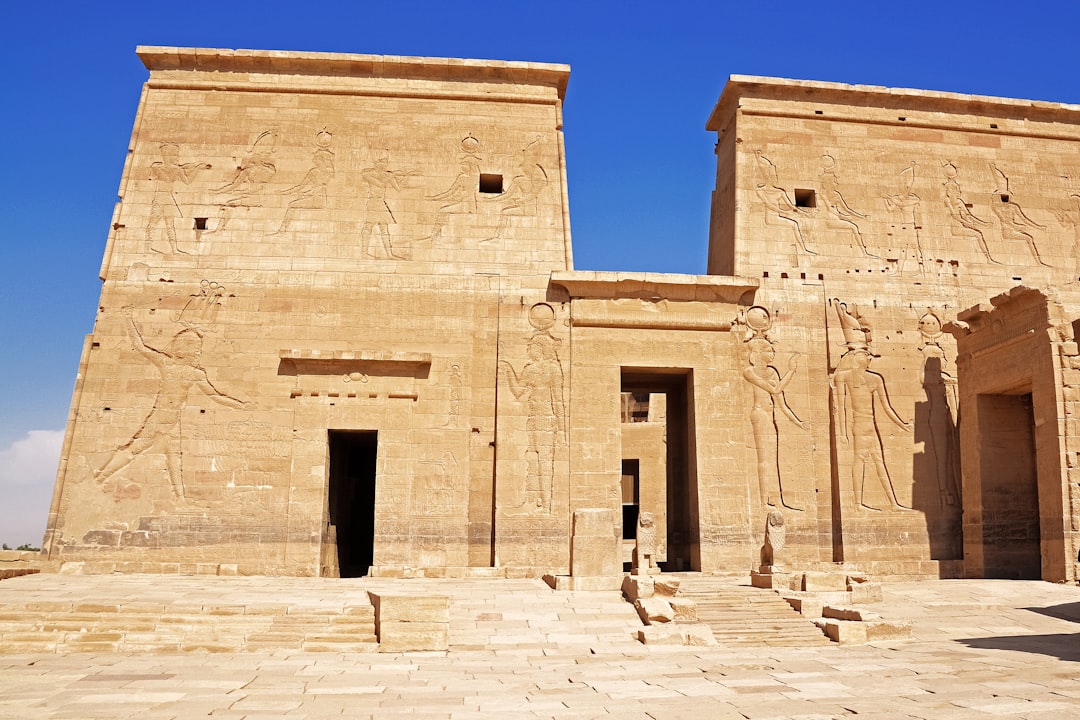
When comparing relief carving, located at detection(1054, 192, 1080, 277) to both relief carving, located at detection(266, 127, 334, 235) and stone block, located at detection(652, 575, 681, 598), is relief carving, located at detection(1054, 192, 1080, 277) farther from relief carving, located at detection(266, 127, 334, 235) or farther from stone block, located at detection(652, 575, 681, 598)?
relief carving, located at detection(266, 127, 334, 235)

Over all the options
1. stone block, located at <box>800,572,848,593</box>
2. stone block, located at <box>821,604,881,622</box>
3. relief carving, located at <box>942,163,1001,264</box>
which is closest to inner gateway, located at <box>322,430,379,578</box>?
stone block, located at <box>800,572,848,593</box>

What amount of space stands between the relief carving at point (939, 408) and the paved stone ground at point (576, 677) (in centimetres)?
467

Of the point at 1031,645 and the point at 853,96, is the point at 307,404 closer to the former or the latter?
the point at 1031,645

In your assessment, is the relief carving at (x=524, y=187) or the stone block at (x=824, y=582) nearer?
the stone block at (x=824, y=582)

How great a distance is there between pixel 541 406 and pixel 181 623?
7274 millimetres

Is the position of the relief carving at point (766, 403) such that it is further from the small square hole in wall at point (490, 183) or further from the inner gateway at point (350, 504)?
the inner gateway at point (350, 504)

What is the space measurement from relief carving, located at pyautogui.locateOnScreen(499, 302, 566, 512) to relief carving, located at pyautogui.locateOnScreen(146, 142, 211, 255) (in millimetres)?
6221

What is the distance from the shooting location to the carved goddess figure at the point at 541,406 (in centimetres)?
1429

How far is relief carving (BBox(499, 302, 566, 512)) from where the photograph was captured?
563 inches

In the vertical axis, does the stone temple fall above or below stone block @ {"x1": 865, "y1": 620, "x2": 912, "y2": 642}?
above

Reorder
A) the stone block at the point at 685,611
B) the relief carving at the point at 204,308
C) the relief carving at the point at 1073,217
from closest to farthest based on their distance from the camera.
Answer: the stone block at the point at 685,611 → the relief carving at the point at 204,308 → the relief carving at the point at 1073,217

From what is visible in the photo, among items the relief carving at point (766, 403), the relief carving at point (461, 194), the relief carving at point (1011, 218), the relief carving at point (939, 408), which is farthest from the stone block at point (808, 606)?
the relief carving at point (1011, 218)

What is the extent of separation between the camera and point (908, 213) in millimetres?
16312

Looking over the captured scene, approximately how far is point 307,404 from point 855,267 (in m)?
10.00
